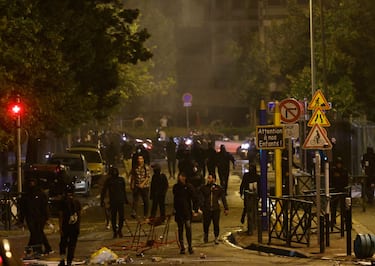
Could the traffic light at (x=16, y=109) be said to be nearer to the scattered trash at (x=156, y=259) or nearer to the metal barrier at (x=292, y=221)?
the metal barrier at (x=292, y=221)

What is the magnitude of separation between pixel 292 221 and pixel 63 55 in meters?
14.8

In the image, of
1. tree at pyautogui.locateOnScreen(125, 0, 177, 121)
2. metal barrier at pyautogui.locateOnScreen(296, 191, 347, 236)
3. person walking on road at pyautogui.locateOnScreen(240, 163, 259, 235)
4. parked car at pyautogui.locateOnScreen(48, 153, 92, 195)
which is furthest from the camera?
tree at pyautogui.locateOnScreen(125, 0, 177, 121)

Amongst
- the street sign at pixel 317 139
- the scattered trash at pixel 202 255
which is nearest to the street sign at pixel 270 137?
the street sign at pixel 317 139

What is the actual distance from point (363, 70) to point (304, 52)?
1553 cm

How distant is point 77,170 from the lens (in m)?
31.6

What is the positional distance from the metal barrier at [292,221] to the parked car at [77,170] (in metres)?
13.1

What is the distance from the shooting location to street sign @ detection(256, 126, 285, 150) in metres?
19.0

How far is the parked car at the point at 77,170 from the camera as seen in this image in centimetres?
3072

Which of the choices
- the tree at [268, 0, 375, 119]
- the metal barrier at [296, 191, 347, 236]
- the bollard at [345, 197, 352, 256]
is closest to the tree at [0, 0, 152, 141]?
the tree at [268, 0, 375, 119]

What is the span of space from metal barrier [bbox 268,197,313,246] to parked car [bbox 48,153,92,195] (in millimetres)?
13071

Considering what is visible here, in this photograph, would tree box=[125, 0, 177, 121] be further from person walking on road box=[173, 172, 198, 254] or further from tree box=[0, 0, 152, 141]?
person walking on road box=[173, 172, 198, 254]

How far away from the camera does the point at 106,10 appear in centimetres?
3434

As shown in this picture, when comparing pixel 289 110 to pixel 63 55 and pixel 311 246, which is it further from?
pixel 63 55

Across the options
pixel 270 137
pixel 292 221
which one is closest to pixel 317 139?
pixel 292 221
